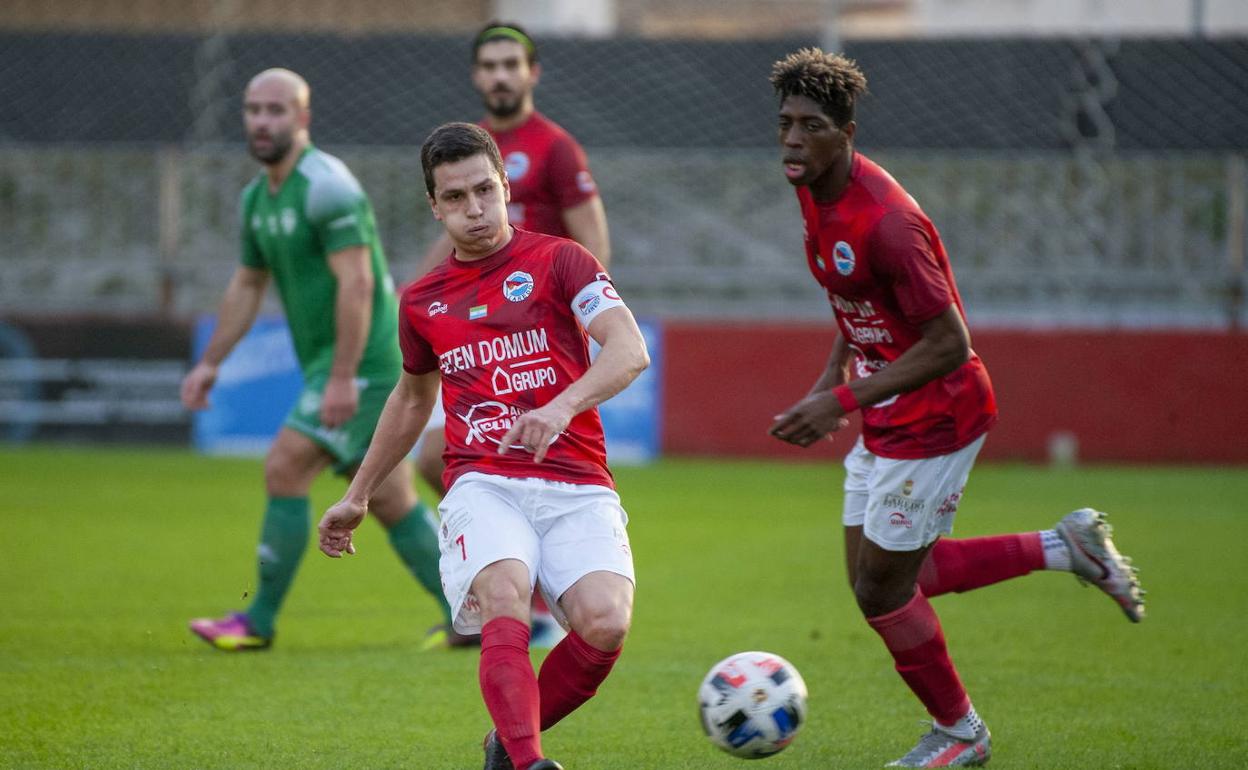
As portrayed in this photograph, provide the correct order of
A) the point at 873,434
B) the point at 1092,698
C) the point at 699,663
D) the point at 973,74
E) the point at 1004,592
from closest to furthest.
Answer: the point at 873,434 → the point at 1092,698 → the point at 699,663 → the point at 1004,592 → the point at 973,74

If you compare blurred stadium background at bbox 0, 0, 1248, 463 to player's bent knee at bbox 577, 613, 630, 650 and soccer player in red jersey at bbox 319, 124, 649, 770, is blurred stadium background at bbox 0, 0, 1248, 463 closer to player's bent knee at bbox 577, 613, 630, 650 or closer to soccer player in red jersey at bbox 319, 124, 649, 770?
soccer player in red jersey at bbox 319, 124, 649, 770

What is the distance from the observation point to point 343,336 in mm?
6910

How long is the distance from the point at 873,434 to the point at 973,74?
13.4m

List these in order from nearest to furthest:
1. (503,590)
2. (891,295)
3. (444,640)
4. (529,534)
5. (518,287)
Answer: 1. (503,590)
2. (529,534)
3. (518,287)
4. (891,295)
5. (444,640)

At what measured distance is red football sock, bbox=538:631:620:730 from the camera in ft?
14.5

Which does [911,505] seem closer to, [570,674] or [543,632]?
[570,674]

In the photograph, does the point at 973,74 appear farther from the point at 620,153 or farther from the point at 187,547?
the point at 187,547

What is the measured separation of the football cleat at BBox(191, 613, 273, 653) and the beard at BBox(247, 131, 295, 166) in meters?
2.03

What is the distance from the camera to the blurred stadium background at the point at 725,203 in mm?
16328

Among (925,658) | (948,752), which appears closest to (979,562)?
(925,658)

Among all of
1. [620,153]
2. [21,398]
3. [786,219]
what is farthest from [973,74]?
[21,398]

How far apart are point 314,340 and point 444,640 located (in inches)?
58.0

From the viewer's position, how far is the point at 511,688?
4113 mm

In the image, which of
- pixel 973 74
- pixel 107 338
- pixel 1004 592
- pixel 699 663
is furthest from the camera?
pixel 973 74
